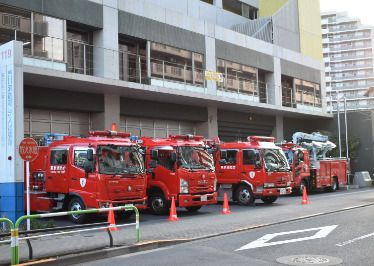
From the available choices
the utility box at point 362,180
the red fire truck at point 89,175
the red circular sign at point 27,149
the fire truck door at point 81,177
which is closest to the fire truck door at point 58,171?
the red fire truck at point 89,175

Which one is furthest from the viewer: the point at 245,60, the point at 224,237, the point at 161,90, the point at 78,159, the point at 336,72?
the point at 336,72

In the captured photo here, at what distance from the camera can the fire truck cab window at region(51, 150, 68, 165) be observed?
16.3 m

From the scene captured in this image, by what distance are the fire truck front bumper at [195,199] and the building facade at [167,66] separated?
6.94 meters

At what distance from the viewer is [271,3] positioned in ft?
132

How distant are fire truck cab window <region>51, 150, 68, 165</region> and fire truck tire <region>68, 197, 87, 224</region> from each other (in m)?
1.28

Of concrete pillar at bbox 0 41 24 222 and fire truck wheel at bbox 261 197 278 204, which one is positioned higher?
concrete pillar at bbox 0 41 24 222

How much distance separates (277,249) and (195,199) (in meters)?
7.48

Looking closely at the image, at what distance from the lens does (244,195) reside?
21.1 m

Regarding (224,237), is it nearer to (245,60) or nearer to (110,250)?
(110,250)

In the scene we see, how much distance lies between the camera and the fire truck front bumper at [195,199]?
56.3 ft

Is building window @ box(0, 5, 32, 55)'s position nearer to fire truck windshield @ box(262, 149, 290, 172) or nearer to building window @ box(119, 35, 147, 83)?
building window @ box(119, 35, 147, 83)

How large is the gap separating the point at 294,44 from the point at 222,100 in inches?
523

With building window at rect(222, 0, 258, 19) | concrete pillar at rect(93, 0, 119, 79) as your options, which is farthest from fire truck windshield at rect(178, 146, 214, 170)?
building window at rect(222, 0, 258, 19)

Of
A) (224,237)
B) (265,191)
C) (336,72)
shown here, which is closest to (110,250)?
(224,237)
